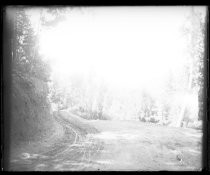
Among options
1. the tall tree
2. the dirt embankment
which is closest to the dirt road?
the dirt embankment

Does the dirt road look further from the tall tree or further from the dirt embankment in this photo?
the tall tree

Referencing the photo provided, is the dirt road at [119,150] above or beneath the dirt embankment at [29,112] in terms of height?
beneath

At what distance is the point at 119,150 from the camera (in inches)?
165

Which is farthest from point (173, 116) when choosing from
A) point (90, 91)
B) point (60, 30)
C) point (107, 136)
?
point (60, 30)

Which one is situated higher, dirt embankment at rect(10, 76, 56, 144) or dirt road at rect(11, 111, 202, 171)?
dirt embankment at rect(10, 76, 56, 144)

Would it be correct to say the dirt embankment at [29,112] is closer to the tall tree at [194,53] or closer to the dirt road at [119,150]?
the dirt road at [119,150]

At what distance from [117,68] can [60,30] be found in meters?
1.22

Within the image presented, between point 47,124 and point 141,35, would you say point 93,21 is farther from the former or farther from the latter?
point 47,124

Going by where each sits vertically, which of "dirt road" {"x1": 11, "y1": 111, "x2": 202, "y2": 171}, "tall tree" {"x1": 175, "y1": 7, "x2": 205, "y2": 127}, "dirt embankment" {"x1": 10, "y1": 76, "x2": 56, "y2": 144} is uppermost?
"tall tree" {"x1": 175, "y1": 7, "x2": 205, "y2": 127}

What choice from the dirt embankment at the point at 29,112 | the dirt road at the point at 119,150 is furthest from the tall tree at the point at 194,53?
the dirt embankment at the point at 29,112

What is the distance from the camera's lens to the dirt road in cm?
411

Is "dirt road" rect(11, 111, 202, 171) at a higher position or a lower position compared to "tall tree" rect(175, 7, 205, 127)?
lower

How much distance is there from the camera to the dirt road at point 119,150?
4.11 m

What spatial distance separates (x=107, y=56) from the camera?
14.2ft
